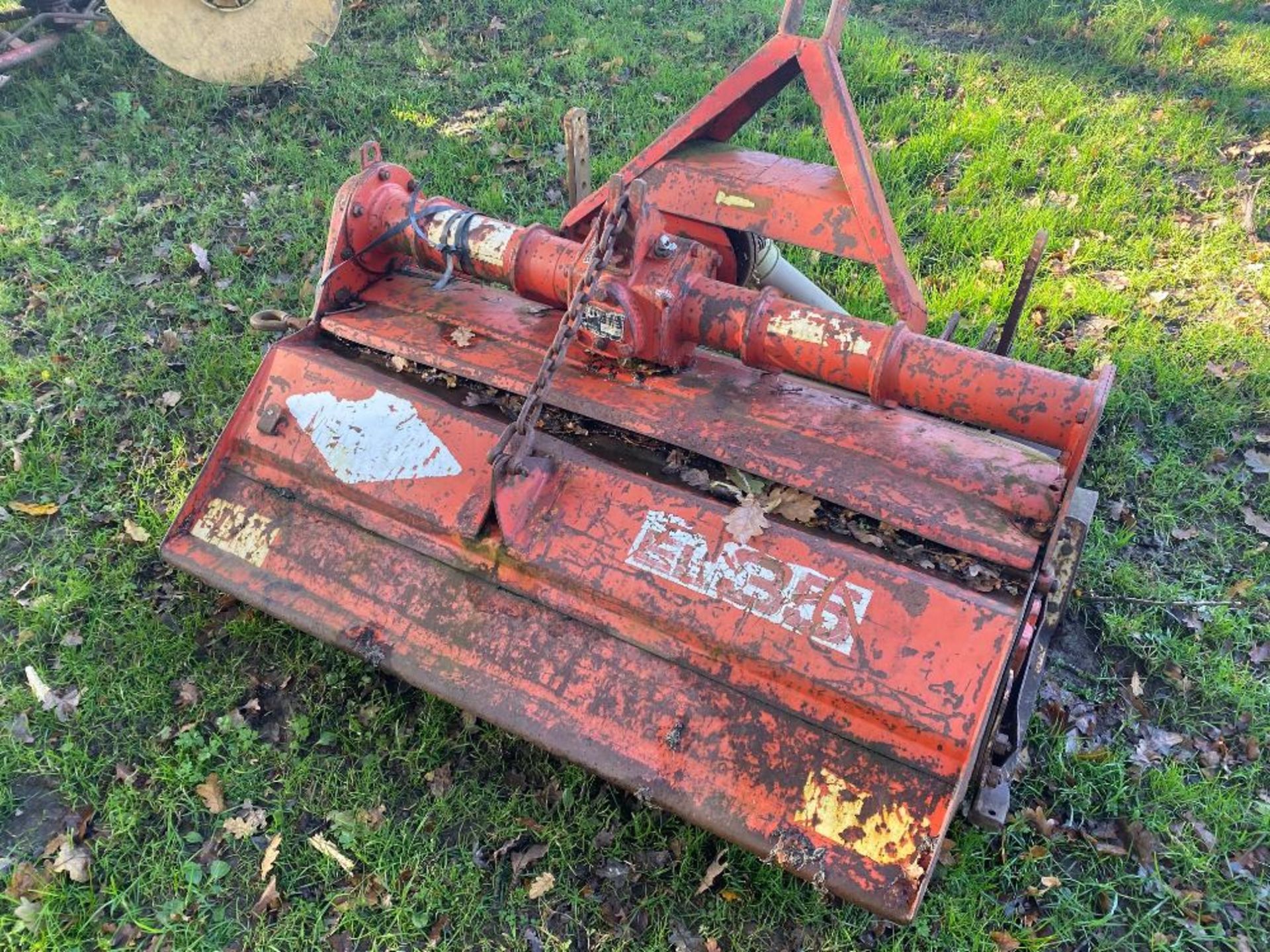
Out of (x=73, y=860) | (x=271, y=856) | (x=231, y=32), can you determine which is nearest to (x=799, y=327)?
(x=271, y=856)

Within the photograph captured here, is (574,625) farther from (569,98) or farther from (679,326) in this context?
(569,98)

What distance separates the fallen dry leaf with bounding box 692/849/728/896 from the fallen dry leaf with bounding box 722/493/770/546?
1.10 m

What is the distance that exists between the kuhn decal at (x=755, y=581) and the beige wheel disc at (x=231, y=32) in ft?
17.8

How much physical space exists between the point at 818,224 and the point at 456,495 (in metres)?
1.72

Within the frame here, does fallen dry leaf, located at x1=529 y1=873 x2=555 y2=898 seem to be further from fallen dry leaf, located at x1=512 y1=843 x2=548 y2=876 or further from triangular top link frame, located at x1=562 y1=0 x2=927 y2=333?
triangular top link frame, located at x1=562 y1=0 x2=927 y2=333

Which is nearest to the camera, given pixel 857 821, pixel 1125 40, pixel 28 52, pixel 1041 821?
pixel 857 821

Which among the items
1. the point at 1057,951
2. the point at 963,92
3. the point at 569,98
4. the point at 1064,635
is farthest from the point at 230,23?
the point at 1057,951

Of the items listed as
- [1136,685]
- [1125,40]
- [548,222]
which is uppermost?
[1125,40]

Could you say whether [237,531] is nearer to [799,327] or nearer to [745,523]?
[745,523]

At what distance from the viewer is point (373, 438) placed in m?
3.22

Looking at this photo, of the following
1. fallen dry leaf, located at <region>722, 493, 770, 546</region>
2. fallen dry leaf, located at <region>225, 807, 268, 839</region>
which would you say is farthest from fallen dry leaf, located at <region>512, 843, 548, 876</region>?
fallen dry leaf, located at <region>722, 493, 770, 546</region>

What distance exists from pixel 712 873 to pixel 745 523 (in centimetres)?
119

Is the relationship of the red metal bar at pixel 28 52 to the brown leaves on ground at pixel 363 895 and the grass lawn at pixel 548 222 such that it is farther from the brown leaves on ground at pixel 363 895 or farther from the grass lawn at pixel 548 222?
the brown leaves on ground at pixel 363 895

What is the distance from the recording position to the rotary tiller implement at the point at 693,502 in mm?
2539
